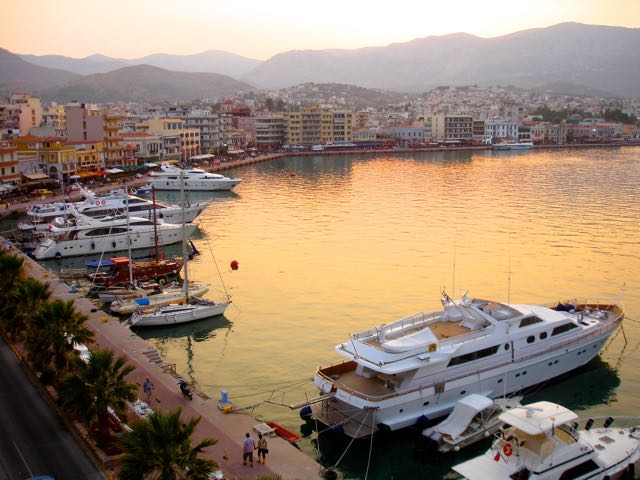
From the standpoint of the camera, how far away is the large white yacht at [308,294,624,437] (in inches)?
687

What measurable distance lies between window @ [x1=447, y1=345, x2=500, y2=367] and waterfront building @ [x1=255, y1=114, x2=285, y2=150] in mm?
121768

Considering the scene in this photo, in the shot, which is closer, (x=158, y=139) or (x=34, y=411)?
(x=34, y=411)

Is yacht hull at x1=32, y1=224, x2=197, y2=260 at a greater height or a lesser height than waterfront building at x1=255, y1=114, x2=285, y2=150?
lesser

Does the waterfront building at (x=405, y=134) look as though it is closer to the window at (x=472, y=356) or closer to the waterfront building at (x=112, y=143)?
the waterfront building at (x=112, y=143)

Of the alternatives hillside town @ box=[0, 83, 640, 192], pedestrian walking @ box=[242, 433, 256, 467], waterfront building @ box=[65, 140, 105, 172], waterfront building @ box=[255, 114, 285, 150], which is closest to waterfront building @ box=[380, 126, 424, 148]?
hillside town @ box=[0, 83, 640, 192]

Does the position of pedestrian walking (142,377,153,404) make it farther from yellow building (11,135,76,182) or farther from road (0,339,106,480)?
yellow building (11,135,76,182)

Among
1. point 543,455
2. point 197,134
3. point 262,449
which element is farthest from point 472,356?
point 197,134

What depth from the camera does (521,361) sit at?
19656 millimetres

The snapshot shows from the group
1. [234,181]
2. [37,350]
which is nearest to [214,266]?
[37,350]

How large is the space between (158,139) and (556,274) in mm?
73623

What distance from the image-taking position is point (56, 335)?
54.3ft

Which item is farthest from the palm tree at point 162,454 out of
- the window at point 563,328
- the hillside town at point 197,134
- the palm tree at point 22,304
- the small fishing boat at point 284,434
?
the hillside town at point 197,134

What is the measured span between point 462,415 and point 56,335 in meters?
10.3

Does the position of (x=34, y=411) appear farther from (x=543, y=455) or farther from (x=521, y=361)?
(x=521, y=361)
